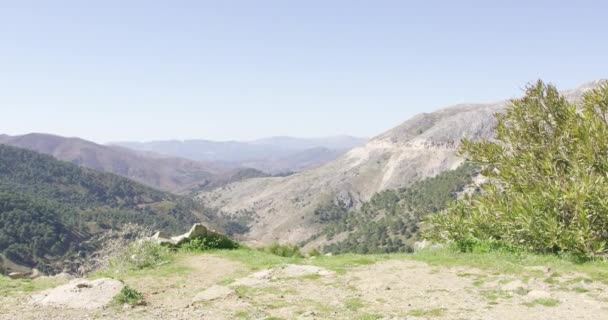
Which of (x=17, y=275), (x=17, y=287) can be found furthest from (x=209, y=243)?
(x=17, y=275)

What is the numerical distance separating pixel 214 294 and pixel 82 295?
4286 millimetres

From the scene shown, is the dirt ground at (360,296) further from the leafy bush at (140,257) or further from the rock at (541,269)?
the leafy bush at (140,257)

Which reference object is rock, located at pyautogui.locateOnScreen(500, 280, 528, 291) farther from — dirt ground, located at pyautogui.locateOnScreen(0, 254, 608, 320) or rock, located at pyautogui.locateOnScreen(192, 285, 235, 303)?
rock, located at pyautogui.locateOnScreen(192, 285, 235, 303)

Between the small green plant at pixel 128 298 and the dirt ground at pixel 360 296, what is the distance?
32 centimetres

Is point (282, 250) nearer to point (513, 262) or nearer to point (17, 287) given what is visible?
point (513, 262)

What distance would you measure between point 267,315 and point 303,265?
651cm

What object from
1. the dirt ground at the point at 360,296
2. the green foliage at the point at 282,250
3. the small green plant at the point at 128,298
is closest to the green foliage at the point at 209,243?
the green foliage at the point at 282,250

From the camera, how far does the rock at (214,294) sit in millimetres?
14378

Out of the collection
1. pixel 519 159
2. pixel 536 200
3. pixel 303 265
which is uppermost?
pixel 519 159

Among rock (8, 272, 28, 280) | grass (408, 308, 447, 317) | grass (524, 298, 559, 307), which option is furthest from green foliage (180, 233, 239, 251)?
grass (524, 298, 559, 307)

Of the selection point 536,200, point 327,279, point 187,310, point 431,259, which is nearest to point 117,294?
point 187,310

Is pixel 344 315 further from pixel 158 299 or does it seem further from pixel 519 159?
pixel 519 159

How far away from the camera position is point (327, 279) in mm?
16578

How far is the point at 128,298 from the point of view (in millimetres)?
14133
